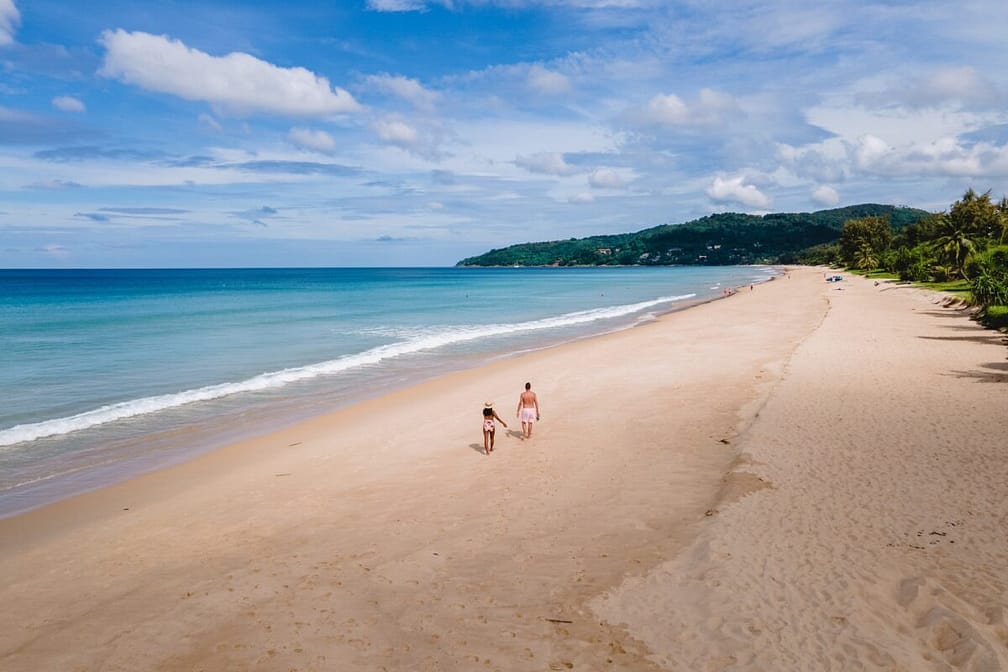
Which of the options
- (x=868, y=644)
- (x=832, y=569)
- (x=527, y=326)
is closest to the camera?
(x=868, y=644)

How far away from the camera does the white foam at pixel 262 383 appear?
15.5 metres

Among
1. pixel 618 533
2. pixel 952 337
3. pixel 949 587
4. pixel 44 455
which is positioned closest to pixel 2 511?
pixel 44 455

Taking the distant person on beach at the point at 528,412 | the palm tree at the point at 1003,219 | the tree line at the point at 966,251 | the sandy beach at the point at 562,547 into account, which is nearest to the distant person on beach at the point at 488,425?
the sandy beach at the point at 562,547

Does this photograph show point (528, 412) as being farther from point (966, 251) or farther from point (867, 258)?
point (867, 258)

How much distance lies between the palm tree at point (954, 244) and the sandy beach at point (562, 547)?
47197 millimetres

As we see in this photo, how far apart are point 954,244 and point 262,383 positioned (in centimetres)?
5861

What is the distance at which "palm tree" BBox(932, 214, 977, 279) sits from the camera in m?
52.9

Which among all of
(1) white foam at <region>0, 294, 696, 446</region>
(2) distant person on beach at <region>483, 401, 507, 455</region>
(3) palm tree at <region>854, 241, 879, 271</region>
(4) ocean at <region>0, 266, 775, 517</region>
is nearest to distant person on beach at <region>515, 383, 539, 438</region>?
(2) distant person on beach at <region>483, 401, 507, 455</region>

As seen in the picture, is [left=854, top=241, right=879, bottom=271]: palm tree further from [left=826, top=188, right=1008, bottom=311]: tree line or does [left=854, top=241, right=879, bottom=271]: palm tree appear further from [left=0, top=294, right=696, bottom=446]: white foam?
[left=0, top=294, right=696, bottom=446]: white foam

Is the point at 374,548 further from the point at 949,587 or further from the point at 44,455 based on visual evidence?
the point at 44,455

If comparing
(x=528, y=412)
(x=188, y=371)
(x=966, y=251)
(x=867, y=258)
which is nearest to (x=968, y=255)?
(x=966, y=251)

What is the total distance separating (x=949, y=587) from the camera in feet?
20.8

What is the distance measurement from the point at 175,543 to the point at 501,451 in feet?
19.7

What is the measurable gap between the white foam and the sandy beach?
5.37m
